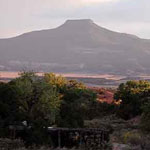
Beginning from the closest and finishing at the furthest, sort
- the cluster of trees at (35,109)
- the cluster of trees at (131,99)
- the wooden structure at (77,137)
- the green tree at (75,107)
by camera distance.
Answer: the wooden structure at (77,137) < the cluster of trees at (35,109) < the green tree at (75,107) < the cluster of trees at (131,99)

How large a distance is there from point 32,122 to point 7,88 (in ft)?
18.0

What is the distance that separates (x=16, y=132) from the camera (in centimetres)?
2681

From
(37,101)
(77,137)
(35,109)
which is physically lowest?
(77,137)

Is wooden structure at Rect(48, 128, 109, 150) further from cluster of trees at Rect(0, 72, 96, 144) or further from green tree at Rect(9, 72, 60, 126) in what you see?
green tree at Rect(9, 72, 60, 126)

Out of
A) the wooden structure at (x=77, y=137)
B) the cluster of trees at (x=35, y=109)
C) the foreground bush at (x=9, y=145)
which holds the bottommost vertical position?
the wooden structure at (x=77, y=137)

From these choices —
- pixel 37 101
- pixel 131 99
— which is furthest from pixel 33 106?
pixel 131 99

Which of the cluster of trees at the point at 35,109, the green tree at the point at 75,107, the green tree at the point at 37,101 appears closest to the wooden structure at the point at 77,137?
the cluster of trees at the point at 35,109

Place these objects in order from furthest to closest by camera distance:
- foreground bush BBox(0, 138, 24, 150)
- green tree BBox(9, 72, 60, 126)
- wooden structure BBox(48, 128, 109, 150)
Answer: green tree BBox(9, 72, 60, 126) → wooden structure BBox(48, 128, 109, 150) → foreground bush BBox(0, 138, 24, 150)

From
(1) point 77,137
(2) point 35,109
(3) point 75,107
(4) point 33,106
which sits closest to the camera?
(1) point 77,137

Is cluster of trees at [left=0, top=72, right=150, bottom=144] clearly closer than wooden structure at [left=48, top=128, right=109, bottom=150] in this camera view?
No

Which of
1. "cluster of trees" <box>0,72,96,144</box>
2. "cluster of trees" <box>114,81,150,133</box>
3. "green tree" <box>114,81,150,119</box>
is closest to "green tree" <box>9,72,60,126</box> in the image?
"cluster of trees" <box>0,72,96,144</box>

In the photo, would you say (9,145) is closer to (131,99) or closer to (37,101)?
(37,101)

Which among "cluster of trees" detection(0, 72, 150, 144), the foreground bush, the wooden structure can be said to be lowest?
the wooden structure

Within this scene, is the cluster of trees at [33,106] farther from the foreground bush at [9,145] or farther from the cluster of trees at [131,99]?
the cluster of trees at [131,99]
